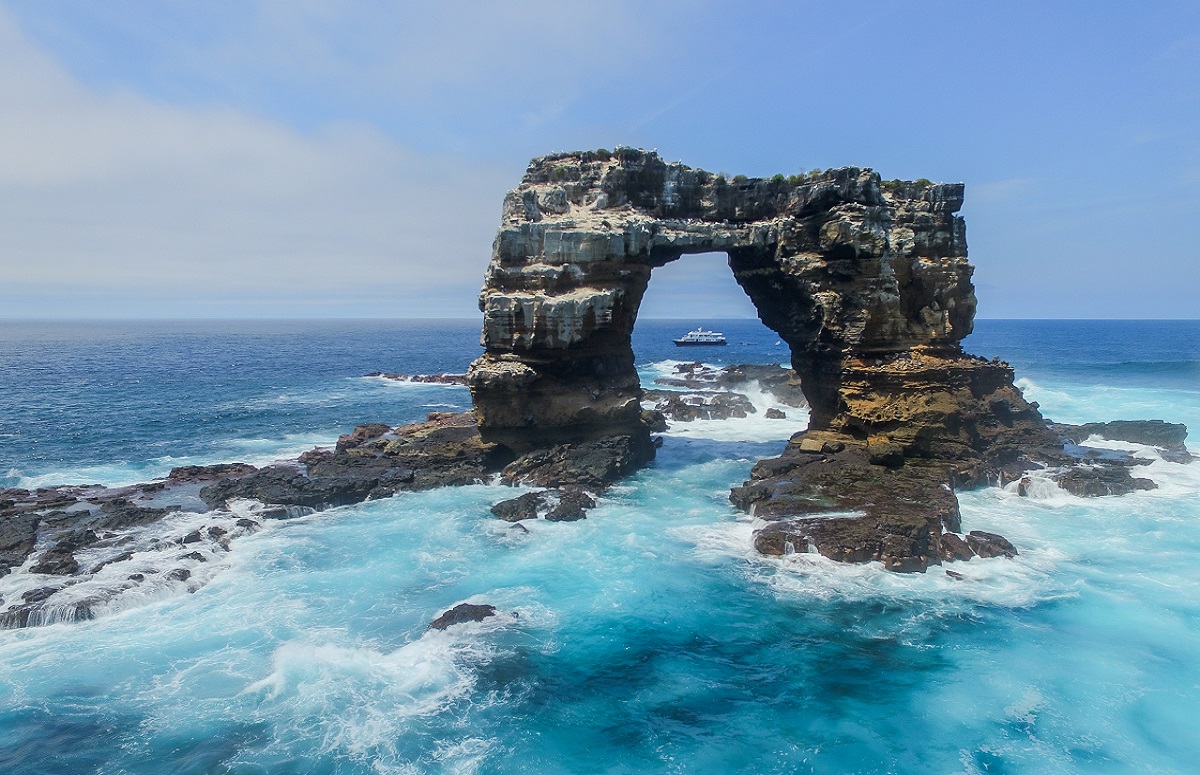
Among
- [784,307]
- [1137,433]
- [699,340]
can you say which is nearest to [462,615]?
[784,307]

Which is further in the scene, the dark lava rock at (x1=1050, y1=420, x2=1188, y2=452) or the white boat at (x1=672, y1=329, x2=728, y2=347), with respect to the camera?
the white boat at (x1=672, y1=329, x2=728, y2=347)

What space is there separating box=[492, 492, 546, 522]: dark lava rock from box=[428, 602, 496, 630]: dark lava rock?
299 inches

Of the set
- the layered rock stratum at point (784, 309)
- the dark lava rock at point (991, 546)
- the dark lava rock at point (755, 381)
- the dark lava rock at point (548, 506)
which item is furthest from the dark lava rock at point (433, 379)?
the dark lava rock at point (991, 546)

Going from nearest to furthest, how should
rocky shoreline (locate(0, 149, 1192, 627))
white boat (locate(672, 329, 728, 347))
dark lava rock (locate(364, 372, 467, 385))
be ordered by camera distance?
1. rocky shoreline (locate(0, 149, 1192, 627))
2. dark lava rock (locate(364, 372, 467, 385))
3. white boat (locate(672, 329, 728, 347))

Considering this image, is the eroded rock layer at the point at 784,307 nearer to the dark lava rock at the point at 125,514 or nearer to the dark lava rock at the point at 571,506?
the dark lava rock at the point at 571,506

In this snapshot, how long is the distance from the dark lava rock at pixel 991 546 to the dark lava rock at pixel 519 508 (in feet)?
51.9

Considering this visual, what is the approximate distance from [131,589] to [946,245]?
36.7 metres

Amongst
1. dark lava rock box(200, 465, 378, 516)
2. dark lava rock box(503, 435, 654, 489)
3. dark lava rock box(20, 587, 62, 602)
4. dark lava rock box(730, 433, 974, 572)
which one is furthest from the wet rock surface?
dark lava rock box(20, 587, 62, 602)

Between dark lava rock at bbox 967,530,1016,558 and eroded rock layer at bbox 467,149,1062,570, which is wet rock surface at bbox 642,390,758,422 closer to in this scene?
eroded rock layer at bbox 467,149,1062,570

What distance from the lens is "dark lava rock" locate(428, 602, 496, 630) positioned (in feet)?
58.8

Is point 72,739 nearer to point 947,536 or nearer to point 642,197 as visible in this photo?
point 947,536

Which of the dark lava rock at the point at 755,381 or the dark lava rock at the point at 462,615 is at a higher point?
the dark lava rock at the point at 755,381

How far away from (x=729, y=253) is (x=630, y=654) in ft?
75.5

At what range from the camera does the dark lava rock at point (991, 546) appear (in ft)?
71.4
